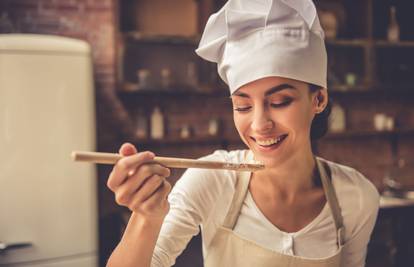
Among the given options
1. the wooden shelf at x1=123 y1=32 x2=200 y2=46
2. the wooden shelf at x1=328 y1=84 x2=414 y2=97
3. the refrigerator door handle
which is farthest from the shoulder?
the wooden shelf at x1=328 y1=84 x2=414 y2=97

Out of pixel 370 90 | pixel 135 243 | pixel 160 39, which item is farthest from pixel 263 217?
pixel 370 90

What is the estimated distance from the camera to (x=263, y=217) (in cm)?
129

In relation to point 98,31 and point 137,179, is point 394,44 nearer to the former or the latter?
point 98,31

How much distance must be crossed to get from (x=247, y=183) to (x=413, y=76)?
3710 mm

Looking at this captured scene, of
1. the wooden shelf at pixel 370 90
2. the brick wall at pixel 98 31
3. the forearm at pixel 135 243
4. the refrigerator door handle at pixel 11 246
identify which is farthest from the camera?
the wooden shelf at pixel 370 90

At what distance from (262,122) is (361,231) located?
1.81ft

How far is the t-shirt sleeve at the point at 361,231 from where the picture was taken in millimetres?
1328

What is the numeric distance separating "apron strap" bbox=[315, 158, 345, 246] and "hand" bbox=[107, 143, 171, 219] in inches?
27.5

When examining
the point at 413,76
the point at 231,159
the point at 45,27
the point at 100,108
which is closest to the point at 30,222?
the point at 100,108

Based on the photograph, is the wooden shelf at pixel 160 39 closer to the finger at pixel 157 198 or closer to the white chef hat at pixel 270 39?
the white chef hat at pixel 270 39

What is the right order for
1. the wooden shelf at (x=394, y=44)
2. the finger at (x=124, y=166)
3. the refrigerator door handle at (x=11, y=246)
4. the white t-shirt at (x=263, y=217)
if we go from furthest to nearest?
1. the wooden shelf at (x=394, y=44)
2. the refrigerator door handle at (x=11, y=246)
3. the white t-shirt at (x=263, y=217)
4. the finger at (x=124, y=166)

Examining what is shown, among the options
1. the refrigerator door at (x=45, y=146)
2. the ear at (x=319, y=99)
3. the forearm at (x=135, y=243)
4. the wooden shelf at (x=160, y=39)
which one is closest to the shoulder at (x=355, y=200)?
the ear at (x=319, y=99)

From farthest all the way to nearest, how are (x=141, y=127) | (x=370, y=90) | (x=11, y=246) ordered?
(x=370, y=90)
(x=141, y=127)
(x=11, y=246)

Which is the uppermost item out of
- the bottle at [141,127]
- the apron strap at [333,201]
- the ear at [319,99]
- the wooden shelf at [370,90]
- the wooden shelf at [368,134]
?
the ear at [319,99]
